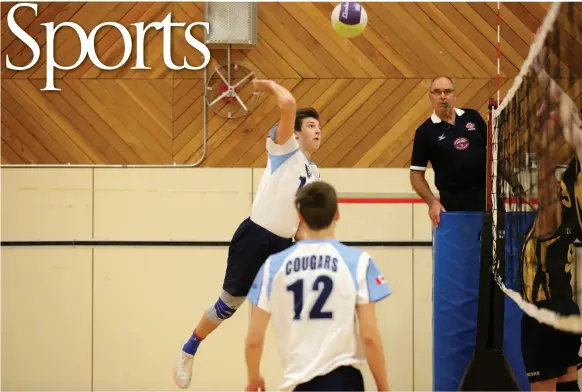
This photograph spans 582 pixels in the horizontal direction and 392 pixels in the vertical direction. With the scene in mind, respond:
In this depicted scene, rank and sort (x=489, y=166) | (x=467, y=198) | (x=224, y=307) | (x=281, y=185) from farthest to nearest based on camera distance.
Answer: (x=467, y=198), (x=489, y=166), (x=224, y=307), (x=281, y=185)

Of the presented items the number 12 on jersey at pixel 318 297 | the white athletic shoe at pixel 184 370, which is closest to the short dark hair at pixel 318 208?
the number 12 on jersey at pixel 318 297

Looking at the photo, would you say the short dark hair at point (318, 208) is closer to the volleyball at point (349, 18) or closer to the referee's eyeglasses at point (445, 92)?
the referee's eyeglasses at point (445, 92)

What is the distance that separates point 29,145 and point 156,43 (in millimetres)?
1544

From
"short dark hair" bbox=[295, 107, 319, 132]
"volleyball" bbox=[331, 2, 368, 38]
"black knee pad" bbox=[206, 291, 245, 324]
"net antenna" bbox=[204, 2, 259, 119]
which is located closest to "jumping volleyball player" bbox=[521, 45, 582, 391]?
"short dark hair" bbox=[295, 107, 319, 132]

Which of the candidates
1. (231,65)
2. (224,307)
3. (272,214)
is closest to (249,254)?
(272,214)

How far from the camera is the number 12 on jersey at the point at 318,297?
3824 millimetres

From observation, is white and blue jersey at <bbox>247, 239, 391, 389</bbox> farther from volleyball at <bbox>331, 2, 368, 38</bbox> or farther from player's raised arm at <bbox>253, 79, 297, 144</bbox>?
volleyball at <bbox>331, 2, 368, 38</bbox>

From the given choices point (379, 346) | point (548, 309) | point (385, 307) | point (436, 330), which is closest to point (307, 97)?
point (385, 307)

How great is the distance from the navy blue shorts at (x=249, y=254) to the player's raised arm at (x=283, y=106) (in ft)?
2.24

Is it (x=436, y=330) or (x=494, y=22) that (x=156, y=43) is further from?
(x=436, y=330)

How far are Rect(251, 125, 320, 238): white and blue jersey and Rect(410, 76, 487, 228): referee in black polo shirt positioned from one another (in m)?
1.17

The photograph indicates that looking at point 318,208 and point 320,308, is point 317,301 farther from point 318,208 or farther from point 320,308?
point 318,208

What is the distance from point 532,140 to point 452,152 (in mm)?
1440

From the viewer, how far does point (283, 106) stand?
546 cm
